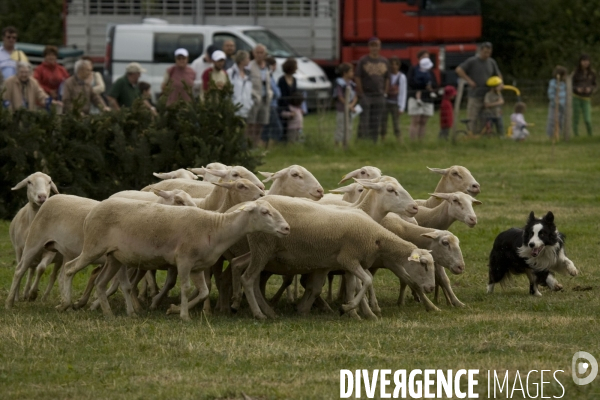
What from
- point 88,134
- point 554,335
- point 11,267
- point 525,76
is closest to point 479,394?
point 554,335

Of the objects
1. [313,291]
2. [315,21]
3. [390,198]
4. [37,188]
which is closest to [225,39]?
[315,21]

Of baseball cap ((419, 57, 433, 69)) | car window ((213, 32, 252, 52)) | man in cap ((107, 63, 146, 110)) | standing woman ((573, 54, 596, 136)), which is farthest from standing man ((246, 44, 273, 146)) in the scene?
standing woman ((573, 54, 596, 136))

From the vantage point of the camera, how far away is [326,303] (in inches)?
375

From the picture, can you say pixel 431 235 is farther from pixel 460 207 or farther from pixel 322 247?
pixel 322 247

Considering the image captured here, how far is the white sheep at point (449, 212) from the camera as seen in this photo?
10.1m

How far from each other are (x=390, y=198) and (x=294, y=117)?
1117cm

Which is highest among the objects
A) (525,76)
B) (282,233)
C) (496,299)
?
(525,76)

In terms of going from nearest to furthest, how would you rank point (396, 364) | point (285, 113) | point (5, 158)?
point (396, 364), point (5, 158), point (285, 113)

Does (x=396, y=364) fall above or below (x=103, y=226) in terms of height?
below

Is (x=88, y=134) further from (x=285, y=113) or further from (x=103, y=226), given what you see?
(x=285, y=113)

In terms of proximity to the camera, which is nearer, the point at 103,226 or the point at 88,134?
the point at 103,226

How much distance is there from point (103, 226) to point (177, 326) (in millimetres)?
1096

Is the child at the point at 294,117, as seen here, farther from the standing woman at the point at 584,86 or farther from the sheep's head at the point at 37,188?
the sheep's head at the point at 37,188

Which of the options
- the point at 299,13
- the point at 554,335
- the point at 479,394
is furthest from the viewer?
the point at 299,13
